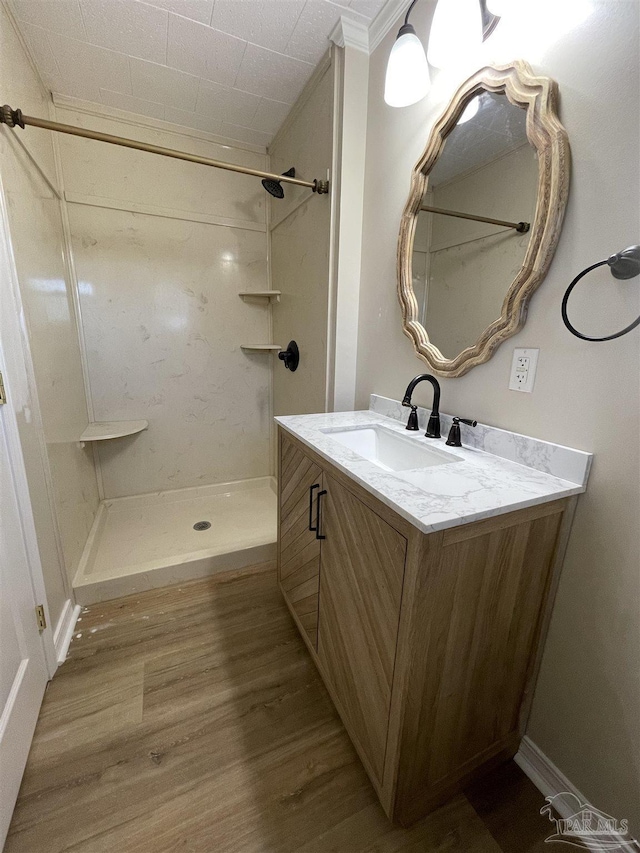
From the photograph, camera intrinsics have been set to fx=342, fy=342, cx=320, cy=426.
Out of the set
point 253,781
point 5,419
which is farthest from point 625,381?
point 5,419

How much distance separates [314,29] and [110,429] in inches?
89.9

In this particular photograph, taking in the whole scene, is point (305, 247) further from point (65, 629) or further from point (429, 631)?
point (65, 629)

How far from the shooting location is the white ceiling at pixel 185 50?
1332 millimetres

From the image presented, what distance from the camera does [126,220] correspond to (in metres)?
2.16

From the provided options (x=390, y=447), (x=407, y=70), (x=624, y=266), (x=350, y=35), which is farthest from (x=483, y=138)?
(x=390, y=447)

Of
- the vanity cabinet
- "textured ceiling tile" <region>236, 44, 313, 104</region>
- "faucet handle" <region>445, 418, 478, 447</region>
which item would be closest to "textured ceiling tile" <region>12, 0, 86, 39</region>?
"textured ceiling tile" <region>236, 44, 313, 104</region>

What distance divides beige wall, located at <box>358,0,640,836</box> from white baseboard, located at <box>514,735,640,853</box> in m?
0.03

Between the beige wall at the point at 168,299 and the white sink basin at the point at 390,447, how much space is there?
155 centimetres

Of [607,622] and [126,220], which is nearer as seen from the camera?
[607,622]

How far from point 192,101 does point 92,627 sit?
276cm

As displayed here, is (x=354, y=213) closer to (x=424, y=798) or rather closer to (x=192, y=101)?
(x=192, y=101)

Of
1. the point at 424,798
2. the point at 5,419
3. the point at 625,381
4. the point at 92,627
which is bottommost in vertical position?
the point at 92,627

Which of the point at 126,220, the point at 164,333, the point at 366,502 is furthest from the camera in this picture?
the point at 164,333

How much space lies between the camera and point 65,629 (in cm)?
144
